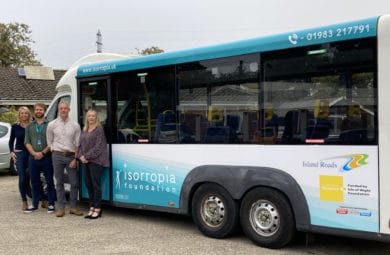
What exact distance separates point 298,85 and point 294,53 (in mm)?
368

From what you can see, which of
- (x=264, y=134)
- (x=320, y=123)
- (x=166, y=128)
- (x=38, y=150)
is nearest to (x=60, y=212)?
(x=38, y=150)

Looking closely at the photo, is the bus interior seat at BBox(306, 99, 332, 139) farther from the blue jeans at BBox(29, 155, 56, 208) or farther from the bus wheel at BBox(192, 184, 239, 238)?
the blue jeans at BBox(29, 155, 56, 208)

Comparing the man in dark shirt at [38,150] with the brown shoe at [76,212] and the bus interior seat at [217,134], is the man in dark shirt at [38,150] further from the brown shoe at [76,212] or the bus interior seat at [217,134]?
the bus interior seat at [217,134]

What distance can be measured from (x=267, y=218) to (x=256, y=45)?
2.08m

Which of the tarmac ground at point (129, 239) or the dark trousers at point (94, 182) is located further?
the dark trousers at point (94, 182)

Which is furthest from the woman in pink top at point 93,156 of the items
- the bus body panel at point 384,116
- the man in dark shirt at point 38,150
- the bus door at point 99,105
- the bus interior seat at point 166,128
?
the bus body panel at point 384,116

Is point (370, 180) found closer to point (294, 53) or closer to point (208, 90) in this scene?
point (294, 53)

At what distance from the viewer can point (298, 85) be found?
5.50 m

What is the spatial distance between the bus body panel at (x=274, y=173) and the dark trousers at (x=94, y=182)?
1.08ft

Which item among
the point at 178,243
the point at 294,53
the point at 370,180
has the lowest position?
the point at 178,243

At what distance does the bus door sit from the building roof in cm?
1760

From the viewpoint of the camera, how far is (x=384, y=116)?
15.7 ft

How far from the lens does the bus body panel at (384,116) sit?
4.77 metres

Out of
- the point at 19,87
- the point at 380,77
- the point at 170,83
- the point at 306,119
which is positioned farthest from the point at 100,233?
the point at 19,87
